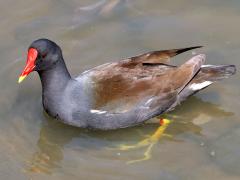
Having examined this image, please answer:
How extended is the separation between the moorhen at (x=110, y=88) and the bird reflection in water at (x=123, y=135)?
0.18m

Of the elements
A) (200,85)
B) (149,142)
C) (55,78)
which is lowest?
(149,142)

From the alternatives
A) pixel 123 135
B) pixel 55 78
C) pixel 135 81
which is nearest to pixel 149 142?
pixel 123 135

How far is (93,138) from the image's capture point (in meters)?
6.76

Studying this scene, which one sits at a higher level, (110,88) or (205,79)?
(110,88)

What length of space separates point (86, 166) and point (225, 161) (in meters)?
1.41

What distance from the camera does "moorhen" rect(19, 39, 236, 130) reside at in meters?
6.57

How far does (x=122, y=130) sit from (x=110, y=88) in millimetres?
572

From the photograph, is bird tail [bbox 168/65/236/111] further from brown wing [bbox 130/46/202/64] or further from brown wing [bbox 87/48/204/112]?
brown wing [bbox 130/46/202/64]

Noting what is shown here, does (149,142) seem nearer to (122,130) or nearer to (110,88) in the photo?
(122,130)

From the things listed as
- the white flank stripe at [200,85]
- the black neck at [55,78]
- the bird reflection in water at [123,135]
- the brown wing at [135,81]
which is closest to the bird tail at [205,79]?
the white flank stripe at [200,85]

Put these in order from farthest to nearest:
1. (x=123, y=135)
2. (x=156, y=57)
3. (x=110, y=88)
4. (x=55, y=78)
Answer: (x=156, y=57)
(x=123, y=135)
(x=55, y=78)
(x=110, y=88)

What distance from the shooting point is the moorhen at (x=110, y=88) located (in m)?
6.57

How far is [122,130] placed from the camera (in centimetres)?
690

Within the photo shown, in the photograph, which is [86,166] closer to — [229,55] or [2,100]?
[2,100]
